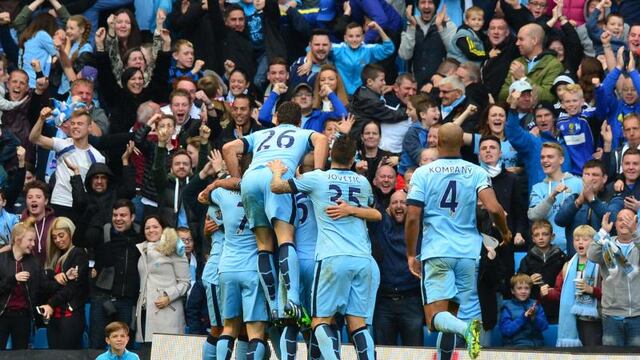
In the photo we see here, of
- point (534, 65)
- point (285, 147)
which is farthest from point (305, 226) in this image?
point (534, 65)

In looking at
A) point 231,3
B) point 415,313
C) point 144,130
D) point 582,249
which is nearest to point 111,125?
point 144,130

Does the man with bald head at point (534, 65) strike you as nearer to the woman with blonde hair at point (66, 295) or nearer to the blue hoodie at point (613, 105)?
the blue hoodie at point (613, 105)

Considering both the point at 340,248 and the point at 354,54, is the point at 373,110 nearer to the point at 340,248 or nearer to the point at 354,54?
the point at 354,54

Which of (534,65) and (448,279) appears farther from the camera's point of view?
(534,65)

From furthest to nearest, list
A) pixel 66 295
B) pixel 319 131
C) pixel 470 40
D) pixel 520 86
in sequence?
pixel 470 40 < pixel 520 86 < pixel 319 131 < pixel 66 295

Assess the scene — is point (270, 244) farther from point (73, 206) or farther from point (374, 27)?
point (374, 27)

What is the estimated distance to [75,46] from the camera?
2638 centimetres

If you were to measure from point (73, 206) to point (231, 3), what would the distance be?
5215 millimetres

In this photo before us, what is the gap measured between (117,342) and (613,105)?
7.93 meters

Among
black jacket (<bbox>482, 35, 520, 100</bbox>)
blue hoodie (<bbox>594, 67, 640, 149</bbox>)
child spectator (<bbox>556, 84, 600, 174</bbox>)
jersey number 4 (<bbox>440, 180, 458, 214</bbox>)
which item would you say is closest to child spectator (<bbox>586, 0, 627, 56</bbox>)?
black jacket (<bbox>482, 35, 520, 100</bbox>)

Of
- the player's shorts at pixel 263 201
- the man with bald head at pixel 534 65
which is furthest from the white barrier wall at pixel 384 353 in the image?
the man with bald head at pixel 534 65

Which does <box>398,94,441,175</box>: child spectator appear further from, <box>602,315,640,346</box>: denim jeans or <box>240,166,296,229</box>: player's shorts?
<box>240,166,296,229</box>: player's shorts

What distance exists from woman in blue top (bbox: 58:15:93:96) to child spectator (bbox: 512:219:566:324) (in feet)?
26.3

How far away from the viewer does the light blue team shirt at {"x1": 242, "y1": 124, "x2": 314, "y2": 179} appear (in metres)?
19.1
